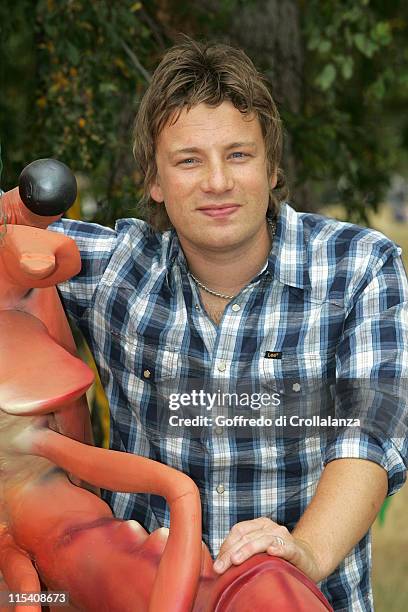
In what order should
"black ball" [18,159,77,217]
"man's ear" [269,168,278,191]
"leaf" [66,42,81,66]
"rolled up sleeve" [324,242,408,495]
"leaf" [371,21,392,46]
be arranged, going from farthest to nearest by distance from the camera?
"leaf" [371,21,392,46], "leaf" [66,42,81,66], "man's ear" [269,168,278,191], "rolled up sleeve" [324,242,408,495], "black ball" [18,159,77,217]

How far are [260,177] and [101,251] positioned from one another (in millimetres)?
382

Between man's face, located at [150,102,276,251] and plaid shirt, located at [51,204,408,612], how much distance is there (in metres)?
0.14

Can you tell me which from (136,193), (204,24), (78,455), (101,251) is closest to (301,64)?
(204,24)

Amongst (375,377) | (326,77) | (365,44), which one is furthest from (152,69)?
(375,377)

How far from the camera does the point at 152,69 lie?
315 centimetres

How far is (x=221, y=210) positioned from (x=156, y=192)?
291 millimetres

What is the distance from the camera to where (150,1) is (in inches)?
A: 133

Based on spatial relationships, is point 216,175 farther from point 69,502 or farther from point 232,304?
point 69,502

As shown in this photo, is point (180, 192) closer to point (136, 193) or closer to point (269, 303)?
point (269, 303)

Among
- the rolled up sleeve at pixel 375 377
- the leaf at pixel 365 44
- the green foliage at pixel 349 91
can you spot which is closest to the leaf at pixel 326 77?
the green foliage at pixel 349 91

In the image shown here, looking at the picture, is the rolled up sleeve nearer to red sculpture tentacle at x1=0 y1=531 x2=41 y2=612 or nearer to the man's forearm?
the man's forearm

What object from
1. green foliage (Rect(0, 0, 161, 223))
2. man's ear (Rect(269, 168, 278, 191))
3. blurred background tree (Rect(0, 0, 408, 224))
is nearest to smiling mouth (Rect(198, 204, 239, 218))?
man's ear (Rect(269, 168, 278, 191))

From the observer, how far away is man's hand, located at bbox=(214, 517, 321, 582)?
1.36 meters

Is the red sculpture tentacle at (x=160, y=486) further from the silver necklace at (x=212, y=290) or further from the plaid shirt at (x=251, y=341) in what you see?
the silver necklace at (x=212, y=290)
